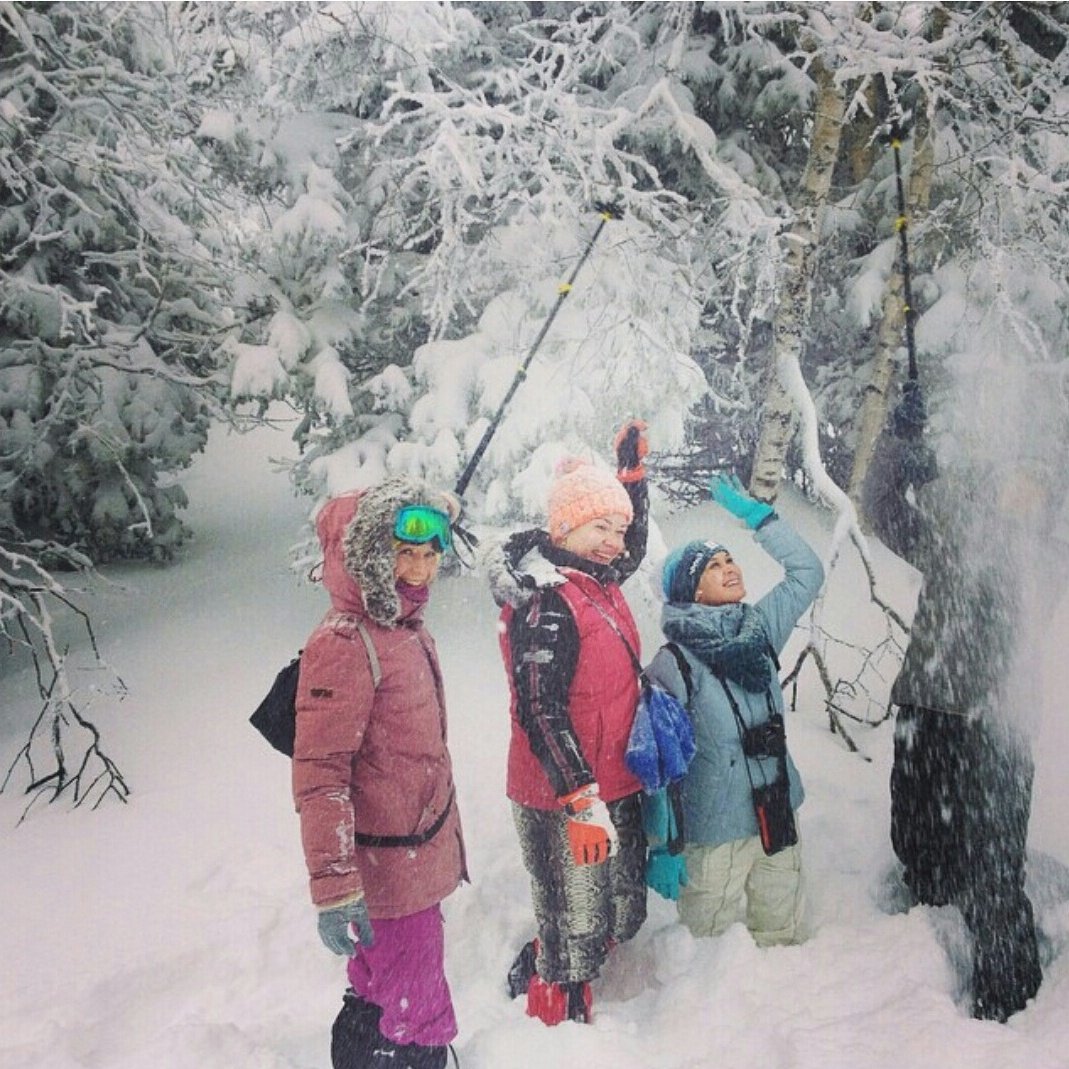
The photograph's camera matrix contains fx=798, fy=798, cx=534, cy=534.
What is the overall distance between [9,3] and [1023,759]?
5776 millimetres

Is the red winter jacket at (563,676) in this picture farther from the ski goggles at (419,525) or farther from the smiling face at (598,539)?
the ski goggles at (419,525)

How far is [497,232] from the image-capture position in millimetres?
5434

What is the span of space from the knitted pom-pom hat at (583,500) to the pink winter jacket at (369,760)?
2.11ft

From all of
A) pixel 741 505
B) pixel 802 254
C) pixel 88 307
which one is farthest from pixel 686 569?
pixel 88 307

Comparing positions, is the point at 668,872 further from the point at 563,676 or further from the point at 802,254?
the point at 802,254

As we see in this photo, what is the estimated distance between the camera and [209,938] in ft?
10.6

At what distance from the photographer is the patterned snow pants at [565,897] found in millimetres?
2717

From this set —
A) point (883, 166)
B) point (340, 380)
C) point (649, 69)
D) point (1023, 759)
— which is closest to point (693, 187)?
point (649, 69)

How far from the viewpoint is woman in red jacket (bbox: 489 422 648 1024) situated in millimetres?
2564

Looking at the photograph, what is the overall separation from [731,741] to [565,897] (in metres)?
0.79

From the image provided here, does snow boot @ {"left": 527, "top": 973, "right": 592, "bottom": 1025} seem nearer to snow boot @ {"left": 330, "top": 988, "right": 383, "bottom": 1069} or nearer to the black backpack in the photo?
snow boot @ {"left": 330, "top": 988, "right": 383, "bottom": 1069}

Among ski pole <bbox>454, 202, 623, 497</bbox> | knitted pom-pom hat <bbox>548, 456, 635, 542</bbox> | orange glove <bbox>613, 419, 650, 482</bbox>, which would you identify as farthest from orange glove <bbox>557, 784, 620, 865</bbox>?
orange glove <bbox>613, 419, 650, 482</bbox>

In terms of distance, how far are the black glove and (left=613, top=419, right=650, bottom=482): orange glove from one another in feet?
3.28

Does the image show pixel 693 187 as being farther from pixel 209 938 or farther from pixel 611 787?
pixel 209 938
